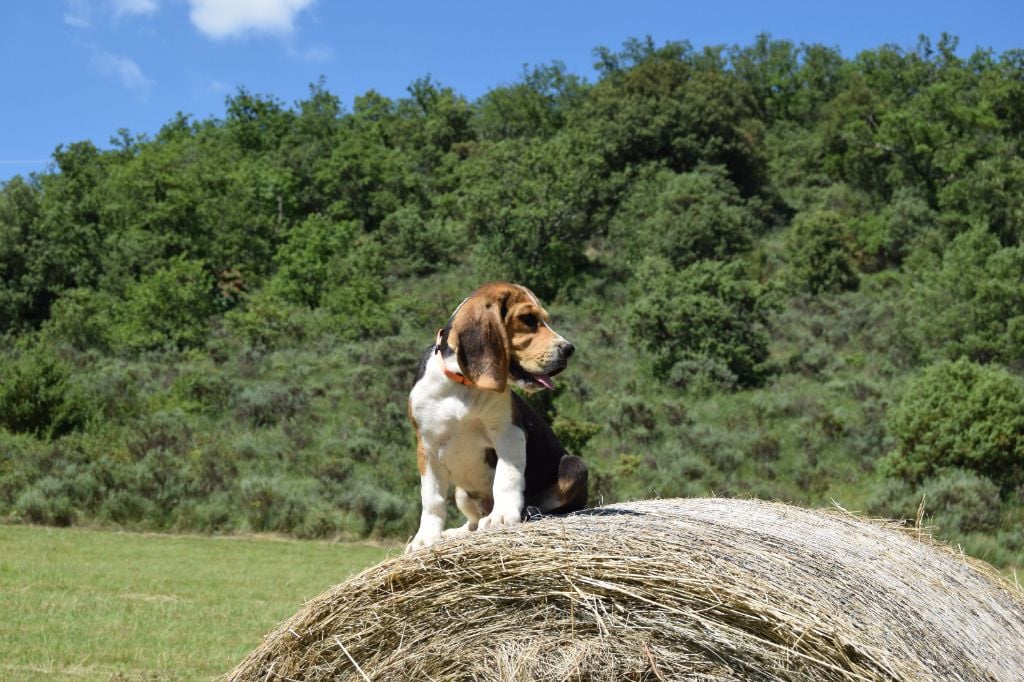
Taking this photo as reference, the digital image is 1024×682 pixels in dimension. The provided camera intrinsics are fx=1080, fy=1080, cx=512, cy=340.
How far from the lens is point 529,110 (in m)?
61.8

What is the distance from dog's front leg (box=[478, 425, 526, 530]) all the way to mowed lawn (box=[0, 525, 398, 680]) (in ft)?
2.57

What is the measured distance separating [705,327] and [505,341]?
1065 inches

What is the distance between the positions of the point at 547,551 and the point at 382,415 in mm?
21236

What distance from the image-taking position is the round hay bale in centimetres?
388

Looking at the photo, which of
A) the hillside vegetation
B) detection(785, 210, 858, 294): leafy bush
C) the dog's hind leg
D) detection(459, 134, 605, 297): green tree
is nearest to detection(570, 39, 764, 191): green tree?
the hillside vegetation

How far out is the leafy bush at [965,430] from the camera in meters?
19.0

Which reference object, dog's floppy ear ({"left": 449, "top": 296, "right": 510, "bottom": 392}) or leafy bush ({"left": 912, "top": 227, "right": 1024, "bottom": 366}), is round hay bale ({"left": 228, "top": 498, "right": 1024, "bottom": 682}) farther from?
leafy bush ({"left": 912, "top": 227, "right": 1024, "bottom": 366})

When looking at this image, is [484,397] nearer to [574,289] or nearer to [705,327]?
[705,327]

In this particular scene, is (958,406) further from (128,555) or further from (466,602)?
(466,602)

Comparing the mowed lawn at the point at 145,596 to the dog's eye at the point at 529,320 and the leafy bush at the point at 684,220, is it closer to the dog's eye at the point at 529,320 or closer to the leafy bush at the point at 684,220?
the dog's eye at the point at 529,320

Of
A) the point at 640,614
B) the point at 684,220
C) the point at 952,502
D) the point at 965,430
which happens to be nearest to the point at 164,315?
the point at 684,220

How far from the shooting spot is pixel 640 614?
4062 mm

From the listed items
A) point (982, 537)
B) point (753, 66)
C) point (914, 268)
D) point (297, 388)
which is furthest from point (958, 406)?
point (753, 66)

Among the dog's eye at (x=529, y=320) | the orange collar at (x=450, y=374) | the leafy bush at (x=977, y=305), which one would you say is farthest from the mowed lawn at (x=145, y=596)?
the leafy bush at (x=977, y=305)
